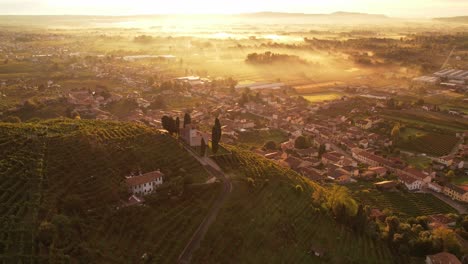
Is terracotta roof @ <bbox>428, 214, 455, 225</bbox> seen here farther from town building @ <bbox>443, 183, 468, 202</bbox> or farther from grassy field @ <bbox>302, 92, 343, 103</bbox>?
grassy field @ <bbox>302, 92, 343, 103</bbox>

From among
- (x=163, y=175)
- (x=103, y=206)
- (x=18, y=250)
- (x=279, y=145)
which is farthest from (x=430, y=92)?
(x=18, y=250)

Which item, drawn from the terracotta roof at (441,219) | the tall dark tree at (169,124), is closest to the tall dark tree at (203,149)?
the tall dark tree at (169,124)

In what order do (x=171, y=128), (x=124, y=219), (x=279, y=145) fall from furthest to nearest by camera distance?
(x=279, y=145) < (x=171, y=128) < (x=124, y=219)

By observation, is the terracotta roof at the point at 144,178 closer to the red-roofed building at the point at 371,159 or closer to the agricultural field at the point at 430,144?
the red-roofed building at the point at 371,159

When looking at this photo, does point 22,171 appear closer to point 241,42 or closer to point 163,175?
point 163,175

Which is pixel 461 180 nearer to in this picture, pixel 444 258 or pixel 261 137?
pixel 444 258

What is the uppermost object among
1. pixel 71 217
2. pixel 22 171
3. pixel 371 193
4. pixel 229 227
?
pixel 22 171
